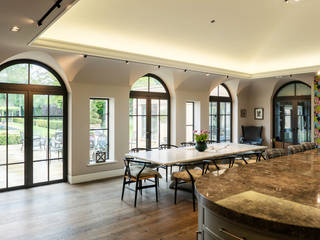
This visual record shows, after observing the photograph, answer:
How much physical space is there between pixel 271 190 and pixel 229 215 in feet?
1.89

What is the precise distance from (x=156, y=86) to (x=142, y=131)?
1309mm

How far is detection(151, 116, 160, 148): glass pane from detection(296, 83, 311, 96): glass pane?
490 cm

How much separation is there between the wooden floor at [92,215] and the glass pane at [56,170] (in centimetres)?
43

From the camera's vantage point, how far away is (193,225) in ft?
11.5

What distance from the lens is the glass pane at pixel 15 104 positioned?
497cm

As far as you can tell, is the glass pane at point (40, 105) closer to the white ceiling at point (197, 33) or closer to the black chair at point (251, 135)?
the white ceiling at point (197, 33)

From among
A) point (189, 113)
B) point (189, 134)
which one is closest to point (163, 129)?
point (189, 134)

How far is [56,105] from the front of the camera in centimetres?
554

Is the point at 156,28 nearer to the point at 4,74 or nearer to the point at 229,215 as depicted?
the point at 4,74

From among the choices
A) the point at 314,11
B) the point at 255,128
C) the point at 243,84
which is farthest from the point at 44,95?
the point at 255,128

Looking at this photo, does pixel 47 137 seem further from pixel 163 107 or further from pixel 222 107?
pixel 222 107

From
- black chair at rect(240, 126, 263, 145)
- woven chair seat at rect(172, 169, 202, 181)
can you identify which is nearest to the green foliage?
woven chair seat at rect(172, 169, 202, 181)

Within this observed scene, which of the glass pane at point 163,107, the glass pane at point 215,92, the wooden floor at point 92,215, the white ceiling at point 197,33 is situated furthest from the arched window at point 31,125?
the glass pane at point 215,92

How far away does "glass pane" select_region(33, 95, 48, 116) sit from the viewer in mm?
5252
